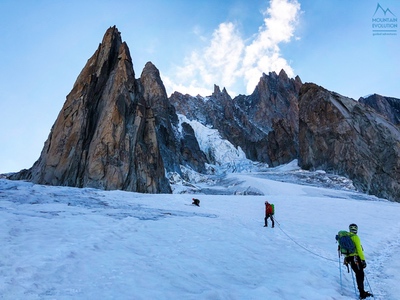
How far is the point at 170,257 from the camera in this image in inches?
366

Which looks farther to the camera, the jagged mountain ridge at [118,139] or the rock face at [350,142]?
the rock face at [350,142]

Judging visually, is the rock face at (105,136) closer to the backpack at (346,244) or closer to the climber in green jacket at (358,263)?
the backpack at (346,244)

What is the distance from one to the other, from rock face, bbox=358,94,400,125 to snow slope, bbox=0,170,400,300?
12655 cm

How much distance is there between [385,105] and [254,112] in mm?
68289

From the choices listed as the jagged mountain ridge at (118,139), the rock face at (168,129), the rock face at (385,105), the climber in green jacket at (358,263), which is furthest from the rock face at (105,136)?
the rock face at (385,105)

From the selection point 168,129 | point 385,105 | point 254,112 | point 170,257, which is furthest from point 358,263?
point 254,112

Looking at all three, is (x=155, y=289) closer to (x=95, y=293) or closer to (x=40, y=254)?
(x=95, y=293)

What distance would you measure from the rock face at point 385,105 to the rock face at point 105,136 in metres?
108

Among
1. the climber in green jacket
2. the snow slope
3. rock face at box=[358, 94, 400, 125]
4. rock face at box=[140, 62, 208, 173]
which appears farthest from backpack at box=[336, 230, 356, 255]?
rock face at box=[358, 94, 400, 125]

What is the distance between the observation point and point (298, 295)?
7.38 meters

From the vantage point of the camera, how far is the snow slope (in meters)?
6.66

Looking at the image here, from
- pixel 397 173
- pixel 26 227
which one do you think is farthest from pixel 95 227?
pixel 397 173

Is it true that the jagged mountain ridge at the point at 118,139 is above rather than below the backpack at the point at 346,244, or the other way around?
above

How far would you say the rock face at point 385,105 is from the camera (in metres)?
124
